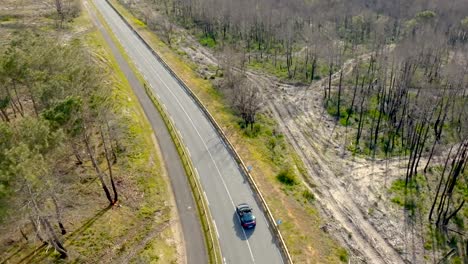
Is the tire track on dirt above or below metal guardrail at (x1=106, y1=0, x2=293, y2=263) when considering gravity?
below

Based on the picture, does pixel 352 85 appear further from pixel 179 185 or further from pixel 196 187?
pixel 179 185

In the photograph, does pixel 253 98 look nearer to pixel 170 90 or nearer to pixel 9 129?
pixel 170 90

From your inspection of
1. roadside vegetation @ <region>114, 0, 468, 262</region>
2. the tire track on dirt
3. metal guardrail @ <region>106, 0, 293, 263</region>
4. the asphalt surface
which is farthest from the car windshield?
A: the tire track on dirt

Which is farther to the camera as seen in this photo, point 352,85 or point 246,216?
point 352,85

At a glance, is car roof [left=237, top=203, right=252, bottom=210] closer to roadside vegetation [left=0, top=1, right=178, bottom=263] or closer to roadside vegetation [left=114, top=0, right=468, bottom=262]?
roadside vegetation [left=114, top=0, right=468, bottom=262]

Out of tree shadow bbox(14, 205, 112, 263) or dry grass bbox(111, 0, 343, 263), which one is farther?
dry grass bbox(111, 0, 343, 263)

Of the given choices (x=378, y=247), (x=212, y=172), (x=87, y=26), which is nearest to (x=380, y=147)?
(x=378, y=247)

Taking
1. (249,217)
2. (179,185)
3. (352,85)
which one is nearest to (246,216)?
(249,217)
